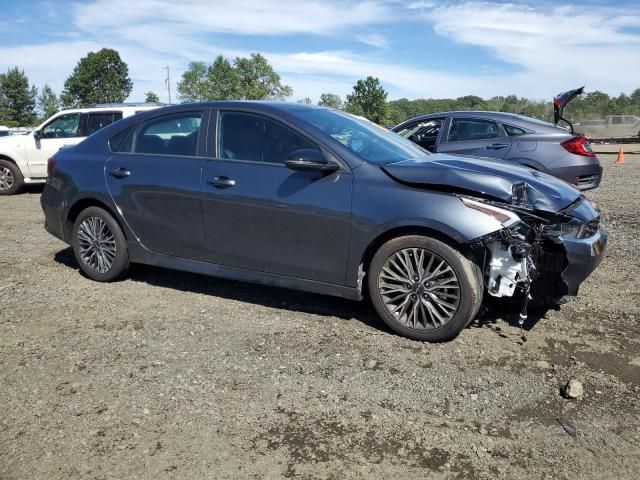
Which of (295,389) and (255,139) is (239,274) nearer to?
(255,139)

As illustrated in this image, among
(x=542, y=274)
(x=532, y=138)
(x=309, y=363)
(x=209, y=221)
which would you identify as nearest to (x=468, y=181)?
(x=542, y=274)

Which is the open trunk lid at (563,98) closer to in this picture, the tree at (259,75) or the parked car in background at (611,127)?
the parked car in background at (611,127)

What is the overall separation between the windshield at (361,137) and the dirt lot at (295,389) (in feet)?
4.29

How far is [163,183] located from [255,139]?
925 millimetres

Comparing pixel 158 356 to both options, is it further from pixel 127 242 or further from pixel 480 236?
pixel 480 236

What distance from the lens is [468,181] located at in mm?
3996

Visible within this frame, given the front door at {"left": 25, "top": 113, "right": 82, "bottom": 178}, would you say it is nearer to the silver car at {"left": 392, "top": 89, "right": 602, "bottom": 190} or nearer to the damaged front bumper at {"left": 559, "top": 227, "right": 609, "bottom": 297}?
the silver car at {"left": 392, "top": 89, "right": 602, "bottom": 190}

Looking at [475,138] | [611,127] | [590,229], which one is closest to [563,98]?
[475,138]

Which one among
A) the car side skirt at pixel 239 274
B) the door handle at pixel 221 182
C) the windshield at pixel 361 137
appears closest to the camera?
the car side skirt at pixel 239 274

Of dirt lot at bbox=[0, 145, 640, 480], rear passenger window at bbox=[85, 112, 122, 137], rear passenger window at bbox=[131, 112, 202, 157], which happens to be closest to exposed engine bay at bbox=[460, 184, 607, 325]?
dirt lot at bbox=[0, 145, 640, 480]

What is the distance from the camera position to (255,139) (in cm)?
470

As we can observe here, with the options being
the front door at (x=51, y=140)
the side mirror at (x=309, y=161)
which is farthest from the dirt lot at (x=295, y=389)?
the front door at (x=51, y=140)

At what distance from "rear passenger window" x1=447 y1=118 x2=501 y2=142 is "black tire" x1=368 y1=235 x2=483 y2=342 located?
521cm

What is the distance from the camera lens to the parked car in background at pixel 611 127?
35.5 m
